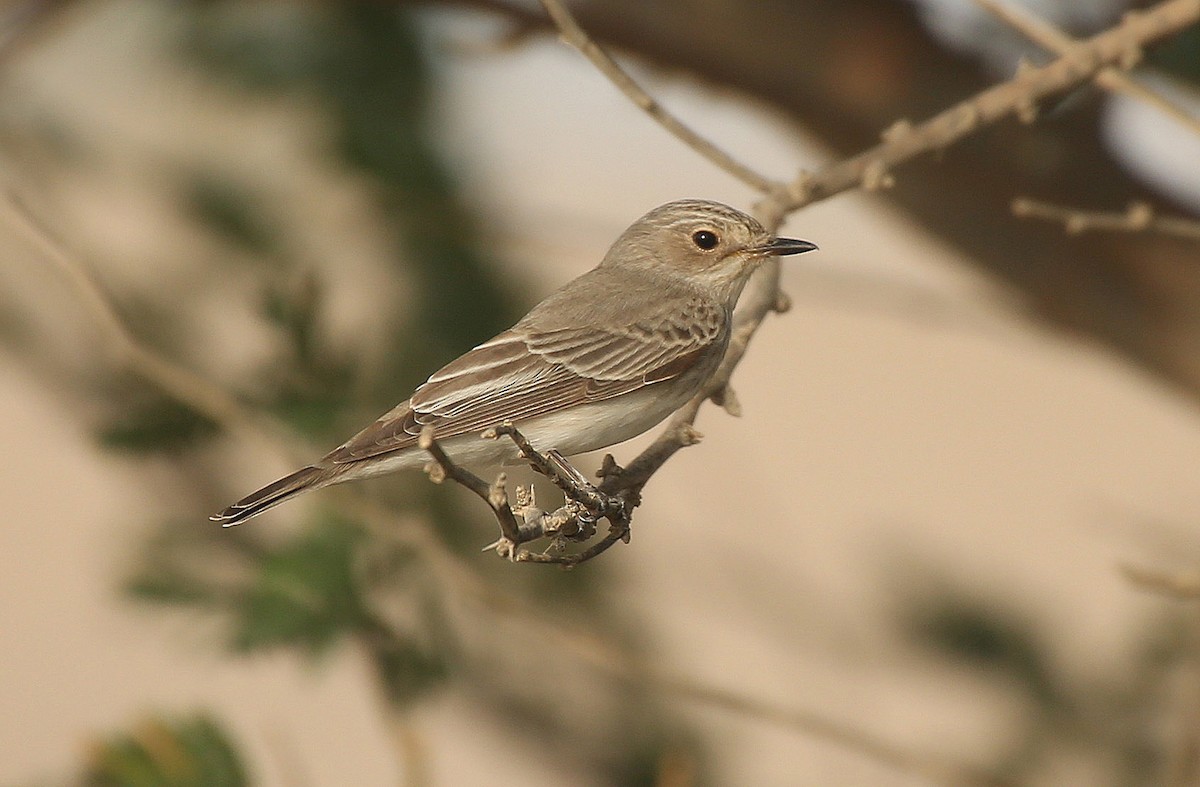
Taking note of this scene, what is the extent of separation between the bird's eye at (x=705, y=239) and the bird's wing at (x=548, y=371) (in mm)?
380

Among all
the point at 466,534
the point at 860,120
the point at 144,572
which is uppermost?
the point at 860,120

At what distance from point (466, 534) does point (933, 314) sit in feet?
6.21

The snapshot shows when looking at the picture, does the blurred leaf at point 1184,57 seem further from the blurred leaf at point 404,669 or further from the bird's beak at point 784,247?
the blurred leaf at point 404,669

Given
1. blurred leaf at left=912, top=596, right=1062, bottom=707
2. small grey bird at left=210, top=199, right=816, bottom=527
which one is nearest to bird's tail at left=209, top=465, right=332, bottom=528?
small grey bird at left=210, top=199, right=816, bottom=527

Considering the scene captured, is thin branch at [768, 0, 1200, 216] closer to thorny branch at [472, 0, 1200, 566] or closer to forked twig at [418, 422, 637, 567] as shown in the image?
thorny branch at [472, 0, 1200, 566]

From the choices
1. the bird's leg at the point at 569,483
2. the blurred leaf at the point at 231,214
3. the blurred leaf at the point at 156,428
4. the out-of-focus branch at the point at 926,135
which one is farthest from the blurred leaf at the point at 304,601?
the blurred leaf at the point at 231,214

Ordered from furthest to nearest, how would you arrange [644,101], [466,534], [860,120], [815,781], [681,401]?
[815,781], [860,120], [466,534], [681,401], [644,101]

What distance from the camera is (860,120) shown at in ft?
18.0

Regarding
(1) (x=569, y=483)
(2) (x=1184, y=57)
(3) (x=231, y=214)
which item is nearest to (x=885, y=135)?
(1) (x=569, y=483)

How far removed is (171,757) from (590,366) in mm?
1652

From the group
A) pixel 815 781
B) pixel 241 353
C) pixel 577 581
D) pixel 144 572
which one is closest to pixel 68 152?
pixel 241 353

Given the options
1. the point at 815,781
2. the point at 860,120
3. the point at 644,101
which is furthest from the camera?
the point at 815,781

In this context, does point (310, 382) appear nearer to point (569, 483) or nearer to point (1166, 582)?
point (569, 483)

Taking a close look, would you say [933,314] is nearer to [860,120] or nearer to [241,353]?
[860,120]
